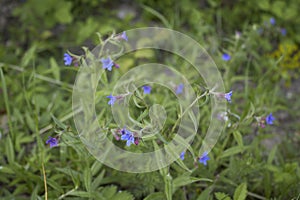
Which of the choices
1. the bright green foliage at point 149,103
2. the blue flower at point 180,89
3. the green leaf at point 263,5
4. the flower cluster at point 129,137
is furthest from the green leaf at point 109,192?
the green leaf at point 263,5

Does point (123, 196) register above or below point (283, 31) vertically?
below

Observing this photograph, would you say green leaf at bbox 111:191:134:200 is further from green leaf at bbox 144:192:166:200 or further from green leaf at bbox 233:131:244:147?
green leaf at bbox 233:131:244:147

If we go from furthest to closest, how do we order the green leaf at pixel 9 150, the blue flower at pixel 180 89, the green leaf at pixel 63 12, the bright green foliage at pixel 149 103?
the green leaf at pixel 63 12 < the blue flower at pixel 180 89 < the green leaf at pixel 9 150 < the bright green foliage at pixel 149 103

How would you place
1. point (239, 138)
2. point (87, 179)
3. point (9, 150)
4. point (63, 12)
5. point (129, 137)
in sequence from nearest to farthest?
1. point (129, 137)
2. point (87, 179)
3. point (239, 138)
4. point (9, 150)
5. point (63, 12)

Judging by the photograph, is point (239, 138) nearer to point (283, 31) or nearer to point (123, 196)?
point (123, 196)

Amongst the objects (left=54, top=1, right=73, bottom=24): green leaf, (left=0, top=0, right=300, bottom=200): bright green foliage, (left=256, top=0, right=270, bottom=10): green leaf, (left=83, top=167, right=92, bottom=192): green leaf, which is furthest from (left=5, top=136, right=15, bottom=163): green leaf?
(left=256, top=0, right=270, bottom=10): green leaf

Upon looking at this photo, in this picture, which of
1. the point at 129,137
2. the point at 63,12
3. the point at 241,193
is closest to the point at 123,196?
the point at 129,137

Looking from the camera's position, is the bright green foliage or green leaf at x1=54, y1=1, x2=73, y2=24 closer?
the bright green foliage

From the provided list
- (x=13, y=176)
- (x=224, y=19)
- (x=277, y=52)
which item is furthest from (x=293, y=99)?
(x=13, y=176)

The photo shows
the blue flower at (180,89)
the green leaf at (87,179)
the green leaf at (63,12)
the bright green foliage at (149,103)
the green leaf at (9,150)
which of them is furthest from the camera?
the green leaf at (63,12)

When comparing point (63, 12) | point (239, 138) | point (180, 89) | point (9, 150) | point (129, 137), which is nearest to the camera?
point (129, 137)

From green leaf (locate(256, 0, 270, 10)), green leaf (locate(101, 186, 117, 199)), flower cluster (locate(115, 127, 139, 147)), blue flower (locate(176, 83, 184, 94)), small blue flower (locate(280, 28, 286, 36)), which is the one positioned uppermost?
green leaf (locate(256, 0, 270, 10))

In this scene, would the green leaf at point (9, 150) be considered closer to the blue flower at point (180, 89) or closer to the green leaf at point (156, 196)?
the green leaf at point (156, 196)
